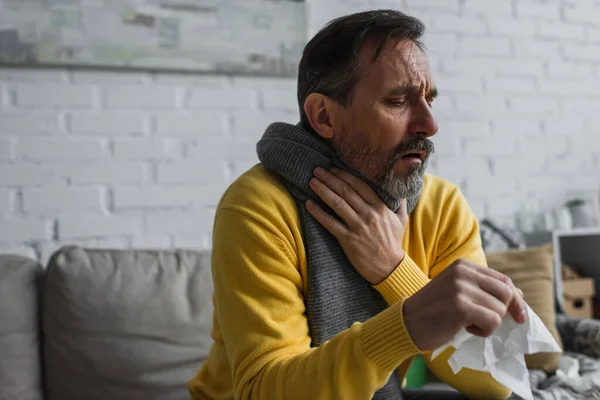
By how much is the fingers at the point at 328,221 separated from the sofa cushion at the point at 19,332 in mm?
986

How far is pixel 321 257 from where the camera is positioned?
1104mm

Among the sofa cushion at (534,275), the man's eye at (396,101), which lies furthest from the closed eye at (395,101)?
the sofa cushion at (534,275)

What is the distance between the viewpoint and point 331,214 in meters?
1.15

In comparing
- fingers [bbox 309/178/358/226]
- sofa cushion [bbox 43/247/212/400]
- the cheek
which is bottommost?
sofa cushion [bbox 43/247/212/400]

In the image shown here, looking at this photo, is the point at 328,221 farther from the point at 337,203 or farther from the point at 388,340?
the point at 388,340

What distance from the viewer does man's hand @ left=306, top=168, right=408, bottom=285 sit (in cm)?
111

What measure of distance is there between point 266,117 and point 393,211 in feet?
4.01

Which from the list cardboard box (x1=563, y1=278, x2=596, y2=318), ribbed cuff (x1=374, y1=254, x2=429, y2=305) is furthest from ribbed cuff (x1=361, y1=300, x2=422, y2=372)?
cardboard box (x1=563, y1=278, x2=596, y2=318)

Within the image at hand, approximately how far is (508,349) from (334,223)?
1.15ft

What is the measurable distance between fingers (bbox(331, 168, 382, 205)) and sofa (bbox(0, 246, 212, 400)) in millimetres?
794

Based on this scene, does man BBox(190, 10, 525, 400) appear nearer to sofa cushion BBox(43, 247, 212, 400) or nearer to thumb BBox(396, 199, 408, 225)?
thumb BBox(396, 199, 408, 225)

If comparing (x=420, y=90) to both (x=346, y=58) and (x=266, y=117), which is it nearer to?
(x=346, y=58)

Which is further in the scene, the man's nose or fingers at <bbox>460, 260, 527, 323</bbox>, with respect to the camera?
the man's nose

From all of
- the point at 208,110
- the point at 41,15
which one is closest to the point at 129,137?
the point at 208,110
